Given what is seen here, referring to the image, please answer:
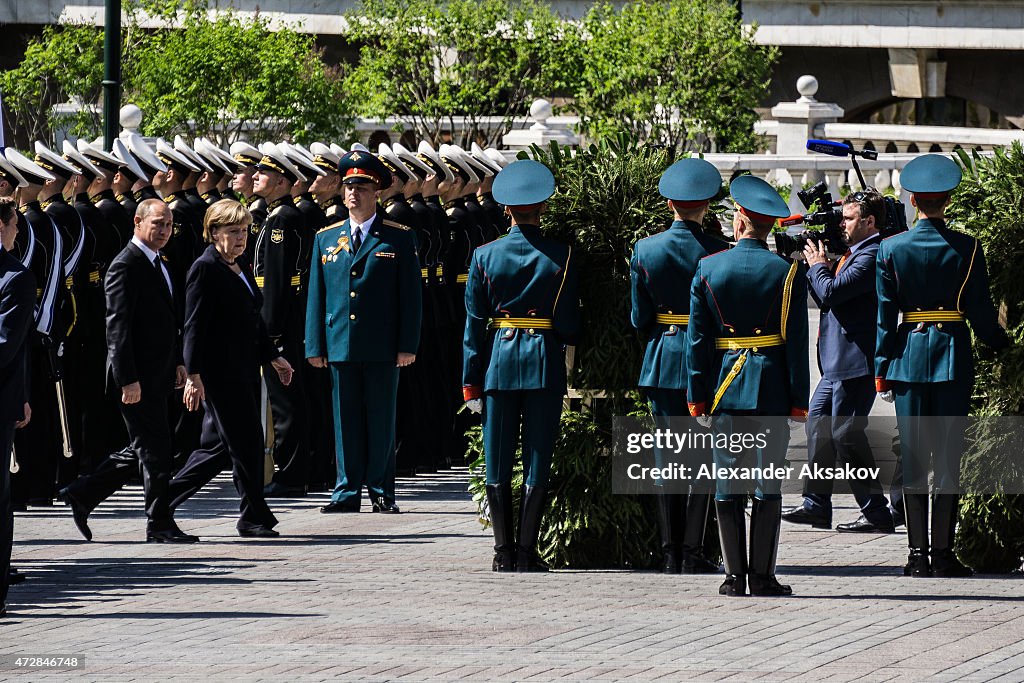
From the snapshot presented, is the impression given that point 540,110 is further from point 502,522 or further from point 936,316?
point 936,316

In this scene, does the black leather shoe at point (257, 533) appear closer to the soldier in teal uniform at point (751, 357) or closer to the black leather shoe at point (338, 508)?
the black leather shoe at point (338, 508)

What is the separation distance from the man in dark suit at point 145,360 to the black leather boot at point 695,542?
265 centimetres

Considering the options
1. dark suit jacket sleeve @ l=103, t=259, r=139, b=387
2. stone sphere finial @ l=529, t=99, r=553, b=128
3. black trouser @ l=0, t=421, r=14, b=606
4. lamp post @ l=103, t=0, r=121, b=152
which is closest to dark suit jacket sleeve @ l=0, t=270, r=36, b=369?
black trouser @ l=0, t=421, r=14, b=606

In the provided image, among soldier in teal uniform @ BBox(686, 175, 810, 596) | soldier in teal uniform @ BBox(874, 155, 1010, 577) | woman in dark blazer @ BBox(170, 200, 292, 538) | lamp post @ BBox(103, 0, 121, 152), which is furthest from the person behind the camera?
lamp post @ BBox(103, 0, 121, 152)

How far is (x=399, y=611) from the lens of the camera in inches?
384

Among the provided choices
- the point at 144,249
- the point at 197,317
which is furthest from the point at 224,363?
the point at 144,249

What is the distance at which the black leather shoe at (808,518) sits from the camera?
1243 cm

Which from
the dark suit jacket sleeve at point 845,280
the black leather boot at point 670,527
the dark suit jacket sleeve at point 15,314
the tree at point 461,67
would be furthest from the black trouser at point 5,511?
the tree at point 461,67

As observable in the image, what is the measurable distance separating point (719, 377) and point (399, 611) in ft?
5.82

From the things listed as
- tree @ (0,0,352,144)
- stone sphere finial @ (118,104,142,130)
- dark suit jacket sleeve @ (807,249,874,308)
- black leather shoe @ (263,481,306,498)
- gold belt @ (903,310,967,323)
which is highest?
tree @ (0,0,352,144)

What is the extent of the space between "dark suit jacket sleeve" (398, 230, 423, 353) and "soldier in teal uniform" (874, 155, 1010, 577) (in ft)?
10.3

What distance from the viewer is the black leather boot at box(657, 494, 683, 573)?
10.7 meters

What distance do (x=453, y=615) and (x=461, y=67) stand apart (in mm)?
21770

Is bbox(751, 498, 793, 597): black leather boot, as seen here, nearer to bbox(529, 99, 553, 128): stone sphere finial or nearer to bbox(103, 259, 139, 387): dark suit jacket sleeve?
bbox(103, 259, 139, 387): dark suit jacket sleeve
